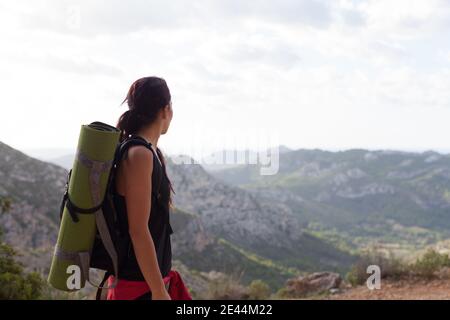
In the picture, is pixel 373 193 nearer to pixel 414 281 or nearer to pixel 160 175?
pixel 414 281

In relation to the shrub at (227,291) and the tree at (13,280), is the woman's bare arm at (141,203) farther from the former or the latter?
the shrub at (227,291)

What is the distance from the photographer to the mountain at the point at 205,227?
1174 inches

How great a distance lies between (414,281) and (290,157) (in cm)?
12839

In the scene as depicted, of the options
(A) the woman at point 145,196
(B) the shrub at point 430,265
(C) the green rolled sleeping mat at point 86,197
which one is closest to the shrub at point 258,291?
(B) the shrub at point 430,265

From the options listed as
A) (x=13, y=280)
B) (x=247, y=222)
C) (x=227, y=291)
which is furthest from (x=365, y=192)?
(x=13, y=280)

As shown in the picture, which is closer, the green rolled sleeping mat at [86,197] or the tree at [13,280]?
the green rolled sleeping mat at [86,197]

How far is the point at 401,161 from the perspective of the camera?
4774 inches

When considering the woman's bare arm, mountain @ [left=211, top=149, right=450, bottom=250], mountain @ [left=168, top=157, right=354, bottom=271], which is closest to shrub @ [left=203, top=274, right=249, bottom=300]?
the woman's bare arm

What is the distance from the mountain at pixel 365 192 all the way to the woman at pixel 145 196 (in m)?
79.9

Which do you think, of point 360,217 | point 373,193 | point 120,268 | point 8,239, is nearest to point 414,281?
point 120,268

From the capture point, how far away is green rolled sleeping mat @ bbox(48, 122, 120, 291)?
2.09 meters

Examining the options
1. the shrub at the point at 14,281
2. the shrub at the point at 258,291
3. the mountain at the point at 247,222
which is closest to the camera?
the shrub at the point at 14,281

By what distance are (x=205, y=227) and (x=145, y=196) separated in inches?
2048

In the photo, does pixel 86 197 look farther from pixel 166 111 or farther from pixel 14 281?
pixel 14 281
